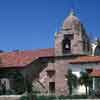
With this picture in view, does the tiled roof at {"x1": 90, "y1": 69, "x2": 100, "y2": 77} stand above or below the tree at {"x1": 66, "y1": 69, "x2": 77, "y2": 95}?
above

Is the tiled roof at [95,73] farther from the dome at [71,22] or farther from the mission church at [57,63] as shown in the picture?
the dome at [71,22]

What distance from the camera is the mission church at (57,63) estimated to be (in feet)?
213

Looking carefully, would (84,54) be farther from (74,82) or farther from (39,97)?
(39,97)

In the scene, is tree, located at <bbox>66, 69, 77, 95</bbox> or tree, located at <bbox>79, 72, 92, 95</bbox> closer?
tree, located at <bbox>79, 72, 92, 95</bbox>

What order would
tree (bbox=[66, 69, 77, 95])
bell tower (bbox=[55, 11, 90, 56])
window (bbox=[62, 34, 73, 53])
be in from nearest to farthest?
tree (bbox=[66, 69, 77, 95]) → bell tower (bbox=[55, 11, 90, 56]) → window (bbox=[62, 34, 73, 53])

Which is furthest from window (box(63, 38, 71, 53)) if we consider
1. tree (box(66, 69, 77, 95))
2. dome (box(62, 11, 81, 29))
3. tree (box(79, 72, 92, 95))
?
tree (box(79, 72, 92, 95))

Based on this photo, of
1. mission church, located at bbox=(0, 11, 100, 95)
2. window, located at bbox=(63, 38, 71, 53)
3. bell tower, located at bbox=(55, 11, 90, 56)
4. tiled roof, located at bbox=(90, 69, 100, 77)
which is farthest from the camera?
window, located at bbox=(63, 38, 71, 53)

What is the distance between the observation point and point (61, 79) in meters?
65.4

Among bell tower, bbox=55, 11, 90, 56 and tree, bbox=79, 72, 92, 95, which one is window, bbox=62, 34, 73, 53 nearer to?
bell tower, bbox=55, 11, 90, 56

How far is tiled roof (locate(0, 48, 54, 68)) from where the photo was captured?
2692 inches

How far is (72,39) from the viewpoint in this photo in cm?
6588

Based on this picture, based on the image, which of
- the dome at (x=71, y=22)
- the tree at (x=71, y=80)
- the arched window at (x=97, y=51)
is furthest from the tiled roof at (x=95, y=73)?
the dome at (x=71, y=22)

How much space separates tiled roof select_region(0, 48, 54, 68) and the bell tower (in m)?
2.53

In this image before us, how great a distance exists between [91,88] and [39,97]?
13245mm
